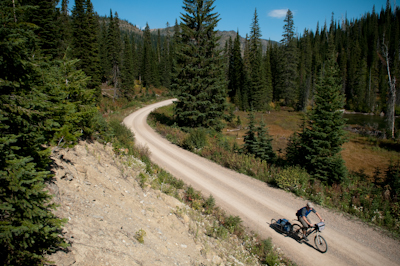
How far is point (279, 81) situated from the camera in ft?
227

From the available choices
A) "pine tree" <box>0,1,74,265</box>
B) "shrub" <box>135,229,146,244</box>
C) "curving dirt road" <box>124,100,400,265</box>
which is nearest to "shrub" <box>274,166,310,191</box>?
"curving dirt road" <box>124,100,400,265</box>

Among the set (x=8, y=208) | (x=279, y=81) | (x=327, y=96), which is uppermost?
(x=279, y=81)

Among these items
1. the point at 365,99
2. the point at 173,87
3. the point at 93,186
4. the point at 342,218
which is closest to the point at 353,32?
the point at 365,99

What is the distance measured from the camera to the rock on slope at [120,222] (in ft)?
17.0

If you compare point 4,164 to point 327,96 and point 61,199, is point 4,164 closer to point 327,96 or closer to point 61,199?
point 61,199

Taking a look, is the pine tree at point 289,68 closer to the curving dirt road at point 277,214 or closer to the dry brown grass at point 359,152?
the dry brown grass at point 359,152

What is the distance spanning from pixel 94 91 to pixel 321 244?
37.2 feet

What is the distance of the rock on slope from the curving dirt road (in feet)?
5.88

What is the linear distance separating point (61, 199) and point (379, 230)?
1188 centimetres

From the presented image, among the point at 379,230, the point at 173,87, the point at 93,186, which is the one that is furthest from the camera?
the point at 173,87

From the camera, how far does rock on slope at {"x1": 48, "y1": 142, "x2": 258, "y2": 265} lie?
518 cm

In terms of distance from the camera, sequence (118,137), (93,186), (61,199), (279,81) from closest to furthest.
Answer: (61,199), (93,186), (118,137), (279,81)

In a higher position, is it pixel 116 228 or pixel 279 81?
pixel 279 81

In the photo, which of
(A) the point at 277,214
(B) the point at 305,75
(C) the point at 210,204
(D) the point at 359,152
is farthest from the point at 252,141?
(B) the point at 305,75
